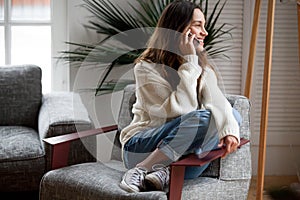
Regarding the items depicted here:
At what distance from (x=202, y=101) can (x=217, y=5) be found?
105cm

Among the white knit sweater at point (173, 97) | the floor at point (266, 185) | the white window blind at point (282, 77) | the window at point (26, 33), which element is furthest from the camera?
the window at point (26, 33)

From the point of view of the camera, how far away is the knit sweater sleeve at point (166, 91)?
2.25m

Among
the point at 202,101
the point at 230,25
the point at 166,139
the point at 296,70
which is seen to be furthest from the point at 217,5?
the point at 166,139

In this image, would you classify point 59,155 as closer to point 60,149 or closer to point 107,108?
point 60,149

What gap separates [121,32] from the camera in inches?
121

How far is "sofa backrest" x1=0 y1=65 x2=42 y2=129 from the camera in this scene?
3.00 m

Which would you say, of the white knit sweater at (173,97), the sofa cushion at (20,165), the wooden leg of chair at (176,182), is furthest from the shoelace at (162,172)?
the sofa cushion at (20,165)

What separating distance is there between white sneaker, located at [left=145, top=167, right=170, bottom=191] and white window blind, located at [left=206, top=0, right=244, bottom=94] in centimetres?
125

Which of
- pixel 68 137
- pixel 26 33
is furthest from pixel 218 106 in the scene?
pixel 26 33

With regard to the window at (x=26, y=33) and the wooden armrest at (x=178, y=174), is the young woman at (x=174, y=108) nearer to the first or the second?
the wooden armrest at (x=178, y=174)

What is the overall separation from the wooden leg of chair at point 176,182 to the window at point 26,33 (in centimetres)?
172

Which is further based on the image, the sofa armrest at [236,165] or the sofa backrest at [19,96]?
the sofa backrest at [19,96]

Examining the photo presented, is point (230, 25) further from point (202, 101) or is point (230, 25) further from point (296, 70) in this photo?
point (202, 101)

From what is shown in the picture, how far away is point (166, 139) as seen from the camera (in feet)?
6.98
